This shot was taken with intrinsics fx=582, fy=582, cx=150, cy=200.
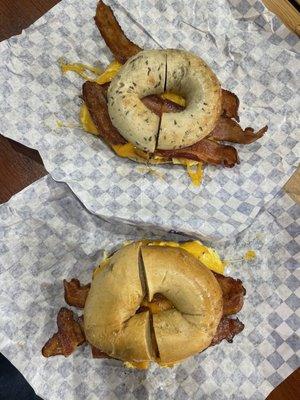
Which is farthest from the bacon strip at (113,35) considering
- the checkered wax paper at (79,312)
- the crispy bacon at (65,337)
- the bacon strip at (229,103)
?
the crispy bacon at (65,337)

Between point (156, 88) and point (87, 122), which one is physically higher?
point (156, 88)

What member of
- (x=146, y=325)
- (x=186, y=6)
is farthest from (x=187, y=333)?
(x=186, y=6)

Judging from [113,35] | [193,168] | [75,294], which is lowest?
[75,294]

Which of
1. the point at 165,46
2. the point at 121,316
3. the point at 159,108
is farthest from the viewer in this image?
the point at 165,46

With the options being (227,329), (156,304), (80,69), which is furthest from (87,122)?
(227,329)

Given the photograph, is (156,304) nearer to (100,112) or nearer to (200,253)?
(200,253)

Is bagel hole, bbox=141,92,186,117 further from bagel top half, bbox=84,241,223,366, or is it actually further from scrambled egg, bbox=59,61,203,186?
bagel top half, bbox=84,241,223,366

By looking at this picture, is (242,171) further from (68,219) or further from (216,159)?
(68,219)
